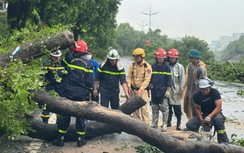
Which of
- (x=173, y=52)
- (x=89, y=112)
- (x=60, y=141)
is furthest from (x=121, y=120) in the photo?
(x=173, y=52)

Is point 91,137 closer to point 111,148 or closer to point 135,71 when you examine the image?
point 111,148

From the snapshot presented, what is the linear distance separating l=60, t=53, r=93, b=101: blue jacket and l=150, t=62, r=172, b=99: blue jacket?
1.97 m

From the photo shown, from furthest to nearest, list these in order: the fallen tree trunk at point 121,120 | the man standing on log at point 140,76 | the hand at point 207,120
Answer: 1. the man standing on log at point 140,76
2. the hand at point 207,120
3. the fallen tree trunk at point 121,120

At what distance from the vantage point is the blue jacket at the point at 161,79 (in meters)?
8.16

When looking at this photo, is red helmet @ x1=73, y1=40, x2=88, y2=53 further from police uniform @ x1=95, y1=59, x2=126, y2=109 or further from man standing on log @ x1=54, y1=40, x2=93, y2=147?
police uniform @ x1=95, y1=59, x2=126, y2=109

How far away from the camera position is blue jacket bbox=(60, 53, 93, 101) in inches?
263

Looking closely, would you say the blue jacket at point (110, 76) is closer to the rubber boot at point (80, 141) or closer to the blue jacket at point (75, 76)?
the blue jacket at point (75, 76)

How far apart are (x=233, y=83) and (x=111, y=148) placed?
58.9ft

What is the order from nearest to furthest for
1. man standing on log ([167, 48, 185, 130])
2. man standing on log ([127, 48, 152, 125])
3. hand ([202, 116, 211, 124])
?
1. hand ([202, 116, 211, 124])
2. man standing on log ([127, 48, 152, 125])
3. man standing on log ([167, 48, 185, 130])

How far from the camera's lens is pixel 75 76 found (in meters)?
6.68

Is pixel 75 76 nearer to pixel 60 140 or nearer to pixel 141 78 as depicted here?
pixel 60 140

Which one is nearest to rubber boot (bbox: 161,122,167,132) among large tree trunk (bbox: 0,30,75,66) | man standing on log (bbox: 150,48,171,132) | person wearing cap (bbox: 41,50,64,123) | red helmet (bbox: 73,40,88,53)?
man standing on log (bbox: 150,48,171,132)

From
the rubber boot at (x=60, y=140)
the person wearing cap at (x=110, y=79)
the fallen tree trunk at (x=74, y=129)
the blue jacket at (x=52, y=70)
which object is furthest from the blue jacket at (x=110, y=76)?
the rubber boot at (x=60, y=140)

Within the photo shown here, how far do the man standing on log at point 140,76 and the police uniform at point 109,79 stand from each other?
0.46 meters
